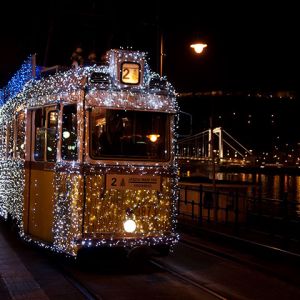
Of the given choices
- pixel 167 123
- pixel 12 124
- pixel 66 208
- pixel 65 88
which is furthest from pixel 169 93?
pixel 12 124

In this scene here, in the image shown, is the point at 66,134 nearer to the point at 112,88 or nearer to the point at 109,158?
the point at 109,158

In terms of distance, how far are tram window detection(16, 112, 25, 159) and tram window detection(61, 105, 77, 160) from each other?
2.03 meters

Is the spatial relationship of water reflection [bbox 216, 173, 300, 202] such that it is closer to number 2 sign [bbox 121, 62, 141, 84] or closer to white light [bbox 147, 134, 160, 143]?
white light [bbox 147, 134, 160, 143]

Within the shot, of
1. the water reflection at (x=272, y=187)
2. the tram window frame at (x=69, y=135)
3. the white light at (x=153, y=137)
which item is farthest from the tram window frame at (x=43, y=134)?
the water reflection at (x=272, y=187)

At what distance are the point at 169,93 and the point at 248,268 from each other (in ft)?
11.3

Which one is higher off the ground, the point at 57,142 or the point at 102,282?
the point at 57,142

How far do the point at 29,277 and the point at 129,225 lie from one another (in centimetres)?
172

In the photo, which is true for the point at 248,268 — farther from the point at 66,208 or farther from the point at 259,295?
the point at 66,208

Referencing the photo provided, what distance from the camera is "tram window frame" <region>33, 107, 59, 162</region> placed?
34.1 ft

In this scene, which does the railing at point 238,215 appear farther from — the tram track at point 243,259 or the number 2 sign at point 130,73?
the number 2 sign at point 130,73

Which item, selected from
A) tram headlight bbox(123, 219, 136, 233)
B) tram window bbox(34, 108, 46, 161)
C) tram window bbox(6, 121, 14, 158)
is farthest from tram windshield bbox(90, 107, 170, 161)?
tram window bbox(6, 121, 14, 158)

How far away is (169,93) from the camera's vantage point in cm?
1045

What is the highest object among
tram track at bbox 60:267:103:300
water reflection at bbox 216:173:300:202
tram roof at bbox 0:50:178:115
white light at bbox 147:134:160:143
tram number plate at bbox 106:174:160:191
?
tram roof at bbox 0:50:178:115

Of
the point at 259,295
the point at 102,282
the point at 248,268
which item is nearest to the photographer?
the point at 259,295
